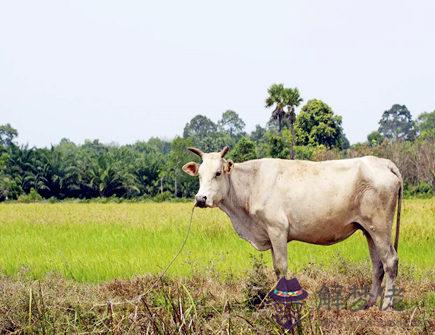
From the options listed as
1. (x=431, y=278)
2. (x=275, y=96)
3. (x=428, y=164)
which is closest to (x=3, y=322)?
(x=431, y=278)

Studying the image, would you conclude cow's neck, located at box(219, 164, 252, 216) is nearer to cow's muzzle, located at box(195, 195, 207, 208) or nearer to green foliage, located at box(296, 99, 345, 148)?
cow's muzzle, located at box(195, 195, 207, 208)

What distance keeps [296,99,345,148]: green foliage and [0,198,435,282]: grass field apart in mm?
35929

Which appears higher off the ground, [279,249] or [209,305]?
[279,249]

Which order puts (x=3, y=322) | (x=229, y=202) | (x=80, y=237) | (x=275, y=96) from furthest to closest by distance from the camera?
(x=275, y=96) < (x=80, y=237) < (x=229, y=202) < (x=3, y=322)

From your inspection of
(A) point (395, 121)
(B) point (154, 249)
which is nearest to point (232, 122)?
(A) point (395, 121)

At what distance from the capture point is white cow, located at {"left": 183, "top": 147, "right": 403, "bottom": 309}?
18.1 ft

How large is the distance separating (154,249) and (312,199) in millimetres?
4732

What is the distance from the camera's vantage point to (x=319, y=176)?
5.65m

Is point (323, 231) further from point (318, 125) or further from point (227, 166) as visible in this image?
point (318, 125)

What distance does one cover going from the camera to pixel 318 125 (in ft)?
162

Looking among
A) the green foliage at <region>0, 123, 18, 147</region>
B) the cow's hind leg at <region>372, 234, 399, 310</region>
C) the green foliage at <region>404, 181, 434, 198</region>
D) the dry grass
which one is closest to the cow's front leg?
the dry grass

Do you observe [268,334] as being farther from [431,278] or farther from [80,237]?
[80,237]

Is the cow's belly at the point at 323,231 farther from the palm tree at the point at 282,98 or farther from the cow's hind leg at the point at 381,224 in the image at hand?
the palm tree at the point at 282,98

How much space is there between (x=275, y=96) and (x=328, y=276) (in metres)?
28.0
